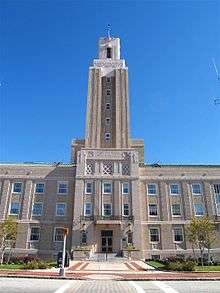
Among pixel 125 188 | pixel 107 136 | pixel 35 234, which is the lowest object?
pixel 35 234

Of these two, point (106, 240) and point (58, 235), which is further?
point (58, 235)

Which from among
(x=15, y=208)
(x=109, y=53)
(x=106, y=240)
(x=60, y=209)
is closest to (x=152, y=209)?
(x=106, y=240)

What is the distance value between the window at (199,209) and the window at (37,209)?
21.7 meters

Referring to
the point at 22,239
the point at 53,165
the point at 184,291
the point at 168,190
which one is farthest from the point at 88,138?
the point at 184,291

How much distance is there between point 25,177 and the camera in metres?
45.7

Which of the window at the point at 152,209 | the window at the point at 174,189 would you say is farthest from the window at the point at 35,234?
the window at the point at 174,189

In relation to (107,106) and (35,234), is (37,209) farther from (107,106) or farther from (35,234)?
(107,106)

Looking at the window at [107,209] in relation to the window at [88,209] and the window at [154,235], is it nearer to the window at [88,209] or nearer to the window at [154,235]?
the window at [88,209]

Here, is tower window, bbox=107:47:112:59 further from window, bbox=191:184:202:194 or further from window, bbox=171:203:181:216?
window, bbox=171:203:181:216

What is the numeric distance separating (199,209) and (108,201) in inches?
510

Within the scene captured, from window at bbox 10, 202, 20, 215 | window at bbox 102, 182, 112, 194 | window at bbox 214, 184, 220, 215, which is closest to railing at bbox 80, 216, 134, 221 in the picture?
window at bbox 102, 182, 112, 194

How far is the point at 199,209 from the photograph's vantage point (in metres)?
44.2

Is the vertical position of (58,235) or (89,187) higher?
(89,187)

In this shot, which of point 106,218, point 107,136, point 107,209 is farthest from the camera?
point 107,136
